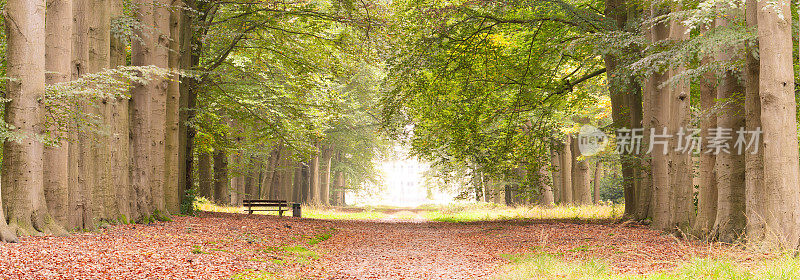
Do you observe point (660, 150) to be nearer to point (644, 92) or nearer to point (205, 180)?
point (644, 92)

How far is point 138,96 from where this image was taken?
12508 mm

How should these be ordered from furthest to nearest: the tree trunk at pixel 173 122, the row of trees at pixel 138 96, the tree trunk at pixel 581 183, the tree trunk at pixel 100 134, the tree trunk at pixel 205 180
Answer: the tree trunk at pixel 205 180, the tree trunk at pixel 581 183, the tree trunk at pixel 173 122, the tree trunk at pixel 100 134, the row of trees at pixel 138 96

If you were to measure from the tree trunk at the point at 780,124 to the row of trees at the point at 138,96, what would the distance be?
354 inches

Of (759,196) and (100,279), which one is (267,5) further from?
(759,196)

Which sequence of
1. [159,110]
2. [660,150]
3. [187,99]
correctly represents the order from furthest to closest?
[187,99] < [159,110] < [660,150]

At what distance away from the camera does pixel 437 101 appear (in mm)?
17344

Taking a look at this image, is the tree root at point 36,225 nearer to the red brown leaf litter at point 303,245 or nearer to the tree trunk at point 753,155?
the red brown leaf litter at point 303,245

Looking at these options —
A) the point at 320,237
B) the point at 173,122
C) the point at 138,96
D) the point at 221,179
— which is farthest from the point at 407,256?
the point at 221,179

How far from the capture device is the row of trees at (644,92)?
7820 mm

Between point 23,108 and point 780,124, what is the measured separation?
10527mm

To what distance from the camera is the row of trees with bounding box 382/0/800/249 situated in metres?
7.82

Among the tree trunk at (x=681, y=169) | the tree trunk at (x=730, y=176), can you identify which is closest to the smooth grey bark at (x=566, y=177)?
the tree trunk at (x=681, y=169)

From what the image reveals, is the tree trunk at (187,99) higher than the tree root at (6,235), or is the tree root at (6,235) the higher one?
the tree trunk at (187,99)

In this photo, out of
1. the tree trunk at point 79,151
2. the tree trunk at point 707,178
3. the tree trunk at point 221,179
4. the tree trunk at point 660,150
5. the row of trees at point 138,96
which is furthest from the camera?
the tree trunk at point 221,179
